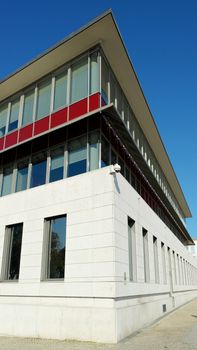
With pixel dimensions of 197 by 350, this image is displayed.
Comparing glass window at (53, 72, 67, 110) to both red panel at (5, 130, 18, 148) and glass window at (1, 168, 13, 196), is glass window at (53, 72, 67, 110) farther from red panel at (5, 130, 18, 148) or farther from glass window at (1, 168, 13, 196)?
glass window at (1, 168, 13, 196)

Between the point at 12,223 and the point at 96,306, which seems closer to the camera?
the point at 96,306

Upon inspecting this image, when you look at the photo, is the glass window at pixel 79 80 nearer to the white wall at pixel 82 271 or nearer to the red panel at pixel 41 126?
the red panel at pixel 41 126

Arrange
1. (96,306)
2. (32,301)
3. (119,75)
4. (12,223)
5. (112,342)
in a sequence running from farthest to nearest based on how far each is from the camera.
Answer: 1. (119,75)
2. (12,223)
3. (32,301)
4. (96,306)
5. (112,342)

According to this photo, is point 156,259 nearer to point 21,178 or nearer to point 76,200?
point 76,200

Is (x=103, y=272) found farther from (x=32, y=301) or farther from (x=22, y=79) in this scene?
(x=22, y=79)

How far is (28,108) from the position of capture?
54.2 ft

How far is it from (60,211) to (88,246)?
2.12m

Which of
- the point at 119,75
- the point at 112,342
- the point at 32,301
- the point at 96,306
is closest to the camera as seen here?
the point at 112,342

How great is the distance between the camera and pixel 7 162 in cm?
1655

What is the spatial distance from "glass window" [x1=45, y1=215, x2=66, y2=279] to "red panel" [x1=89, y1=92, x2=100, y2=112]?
4.72m

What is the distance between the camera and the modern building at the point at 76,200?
10.5 meters

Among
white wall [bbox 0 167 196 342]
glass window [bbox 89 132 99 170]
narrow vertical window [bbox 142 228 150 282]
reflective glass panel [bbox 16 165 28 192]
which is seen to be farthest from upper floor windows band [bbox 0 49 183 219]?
narrow vertical window [bbox 142 228 150 282]

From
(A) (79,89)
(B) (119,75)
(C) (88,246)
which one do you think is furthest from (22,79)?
(C) (88,246)

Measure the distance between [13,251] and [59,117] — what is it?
6.39 m
